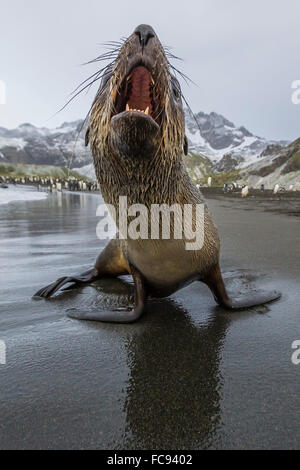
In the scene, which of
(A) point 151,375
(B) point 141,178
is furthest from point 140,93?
(A) point 151,375

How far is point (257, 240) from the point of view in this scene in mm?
7000

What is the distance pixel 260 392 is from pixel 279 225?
8336 millimetres

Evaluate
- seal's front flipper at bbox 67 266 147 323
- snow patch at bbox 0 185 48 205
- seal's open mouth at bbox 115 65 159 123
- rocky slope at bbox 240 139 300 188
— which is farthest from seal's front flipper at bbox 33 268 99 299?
rocky slope at bbox 240 139 300 188

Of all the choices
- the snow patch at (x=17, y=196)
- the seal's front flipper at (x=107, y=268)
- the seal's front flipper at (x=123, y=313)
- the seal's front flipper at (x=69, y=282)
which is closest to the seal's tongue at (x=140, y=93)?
the seal's front flipper at (x=123, y=313)

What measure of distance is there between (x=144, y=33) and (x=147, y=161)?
0.88m

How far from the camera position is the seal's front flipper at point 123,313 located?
2.83 metres

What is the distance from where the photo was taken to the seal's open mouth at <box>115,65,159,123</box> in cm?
229

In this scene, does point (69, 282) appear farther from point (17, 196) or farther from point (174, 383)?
point (17, 196)

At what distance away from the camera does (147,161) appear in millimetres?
2521

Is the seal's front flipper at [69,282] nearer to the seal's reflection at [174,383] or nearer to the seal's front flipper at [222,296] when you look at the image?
the seal's reflection at [174,383]

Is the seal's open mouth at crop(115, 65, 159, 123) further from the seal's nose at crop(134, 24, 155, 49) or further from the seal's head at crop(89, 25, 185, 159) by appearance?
the seal's nose at crop(134, 24, 155, 49)

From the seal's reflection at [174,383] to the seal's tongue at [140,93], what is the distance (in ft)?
5.87
